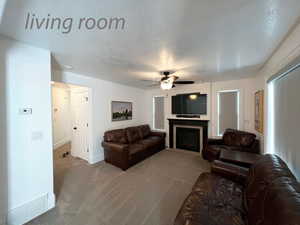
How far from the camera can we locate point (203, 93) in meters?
4.47

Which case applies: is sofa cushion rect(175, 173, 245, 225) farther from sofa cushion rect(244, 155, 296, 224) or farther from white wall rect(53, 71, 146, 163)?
white wall rect(53, 71, 146, 163)

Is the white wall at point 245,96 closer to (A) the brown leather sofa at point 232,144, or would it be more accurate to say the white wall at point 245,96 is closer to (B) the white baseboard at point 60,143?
(A) the brown leather sofa at point 232,144

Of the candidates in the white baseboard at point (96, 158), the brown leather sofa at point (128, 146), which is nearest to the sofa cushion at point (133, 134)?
the brown leather sofa at point (128, 146)

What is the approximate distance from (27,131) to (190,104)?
4.25 m

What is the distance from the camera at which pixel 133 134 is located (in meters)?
4.34

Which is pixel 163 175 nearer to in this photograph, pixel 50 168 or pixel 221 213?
pixel 221 213

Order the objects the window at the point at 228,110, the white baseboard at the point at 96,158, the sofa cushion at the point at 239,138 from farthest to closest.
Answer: the window at the point at 228,110
the white baseboard at the point at 96,158
the sofa cushion at the point at 239,138

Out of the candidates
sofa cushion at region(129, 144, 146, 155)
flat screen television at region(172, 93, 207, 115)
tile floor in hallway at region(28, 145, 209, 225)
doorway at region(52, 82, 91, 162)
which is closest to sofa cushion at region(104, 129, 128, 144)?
sofa cushion at region(129, 144, 146, 155)

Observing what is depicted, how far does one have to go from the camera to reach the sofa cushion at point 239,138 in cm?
334

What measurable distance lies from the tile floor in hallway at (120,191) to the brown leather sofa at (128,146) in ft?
0.61

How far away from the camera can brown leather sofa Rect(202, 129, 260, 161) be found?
10.6ft

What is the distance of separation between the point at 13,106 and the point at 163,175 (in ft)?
9.23

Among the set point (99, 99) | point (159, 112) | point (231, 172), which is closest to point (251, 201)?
point (231, 172)

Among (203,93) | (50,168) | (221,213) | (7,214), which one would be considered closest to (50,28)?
(50,168)
